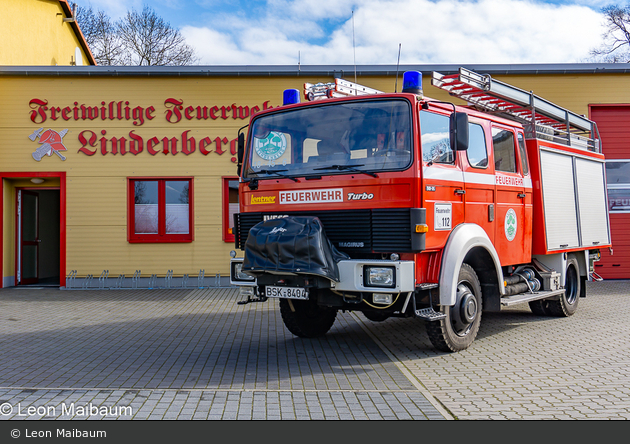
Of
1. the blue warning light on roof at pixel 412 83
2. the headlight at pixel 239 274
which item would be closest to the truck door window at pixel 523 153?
the blue warning light on roof at pixel 412 83

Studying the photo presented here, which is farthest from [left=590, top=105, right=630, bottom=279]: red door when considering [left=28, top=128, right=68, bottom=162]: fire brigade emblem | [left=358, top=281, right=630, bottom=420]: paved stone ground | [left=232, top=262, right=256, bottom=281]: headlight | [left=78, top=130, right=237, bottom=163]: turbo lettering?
[left=28, top=128, right=68, bottom=162]: fire brigade emblem

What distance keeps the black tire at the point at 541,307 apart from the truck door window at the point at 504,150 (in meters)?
2.71

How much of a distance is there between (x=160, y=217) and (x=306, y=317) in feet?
22.9

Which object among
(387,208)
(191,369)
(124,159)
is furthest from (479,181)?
(124,159)

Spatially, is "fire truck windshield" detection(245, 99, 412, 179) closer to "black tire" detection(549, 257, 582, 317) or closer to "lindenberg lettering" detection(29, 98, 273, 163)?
"black tire" detection(549, 257, 582, 317)

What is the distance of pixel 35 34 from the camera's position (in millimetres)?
17109

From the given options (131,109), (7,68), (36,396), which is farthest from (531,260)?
(7,68)

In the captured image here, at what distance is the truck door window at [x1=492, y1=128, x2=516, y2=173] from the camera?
7051mm

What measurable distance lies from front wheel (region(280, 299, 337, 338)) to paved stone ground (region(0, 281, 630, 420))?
0.16 m

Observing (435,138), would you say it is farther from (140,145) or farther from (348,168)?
(140,145)

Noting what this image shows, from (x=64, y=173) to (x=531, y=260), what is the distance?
10.4 metres

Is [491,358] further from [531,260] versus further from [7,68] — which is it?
[7,68]

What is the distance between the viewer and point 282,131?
6.47 metres

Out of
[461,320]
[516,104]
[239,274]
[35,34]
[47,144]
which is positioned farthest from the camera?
[35,34]
